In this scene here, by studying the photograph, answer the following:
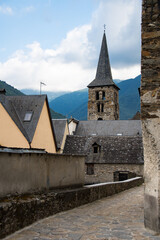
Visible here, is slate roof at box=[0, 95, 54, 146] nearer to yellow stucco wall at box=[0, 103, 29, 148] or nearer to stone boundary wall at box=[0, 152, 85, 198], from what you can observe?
yellow stucco wall at box=[0, 103, 29, 148]

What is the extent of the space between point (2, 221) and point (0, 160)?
0.94m

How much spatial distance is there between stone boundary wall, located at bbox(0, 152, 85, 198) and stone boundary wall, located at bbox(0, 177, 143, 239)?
0.58 ft

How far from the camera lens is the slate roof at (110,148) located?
104ft

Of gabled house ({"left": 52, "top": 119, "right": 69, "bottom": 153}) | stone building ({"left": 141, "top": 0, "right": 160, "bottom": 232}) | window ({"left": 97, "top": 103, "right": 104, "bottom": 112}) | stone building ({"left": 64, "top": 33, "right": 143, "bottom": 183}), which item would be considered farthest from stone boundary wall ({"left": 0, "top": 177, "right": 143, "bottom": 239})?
window ({"left": 97, "top": 103, "right": 104, "bottom": 112})

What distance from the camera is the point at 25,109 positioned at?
24.8 m

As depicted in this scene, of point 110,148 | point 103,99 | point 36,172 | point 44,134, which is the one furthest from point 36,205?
point 103,99

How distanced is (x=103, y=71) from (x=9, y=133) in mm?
48152

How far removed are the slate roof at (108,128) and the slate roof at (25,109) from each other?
66.4 ft

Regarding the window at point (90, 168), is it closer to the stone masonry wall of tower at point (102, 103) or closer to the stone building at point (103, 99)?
the stone building at point (103, 99)

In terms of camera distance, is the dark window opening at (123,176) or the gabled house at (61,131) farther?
the gabled house at (61,131)

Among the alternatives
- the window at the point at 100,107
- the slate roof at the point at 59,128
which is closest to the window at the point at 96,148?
the slate roof at the point at 59,128

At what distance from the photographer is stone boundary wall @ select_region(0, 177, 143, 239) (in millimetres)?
4668

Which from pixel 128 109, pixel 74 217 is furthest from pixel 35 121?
pixel 128 109

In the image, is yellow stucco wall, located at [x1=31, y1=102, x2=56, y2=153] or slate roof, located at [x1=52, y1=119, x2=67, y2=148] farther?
slate roof, located at [x1=52, y1=119, x2=67, y2=148]
